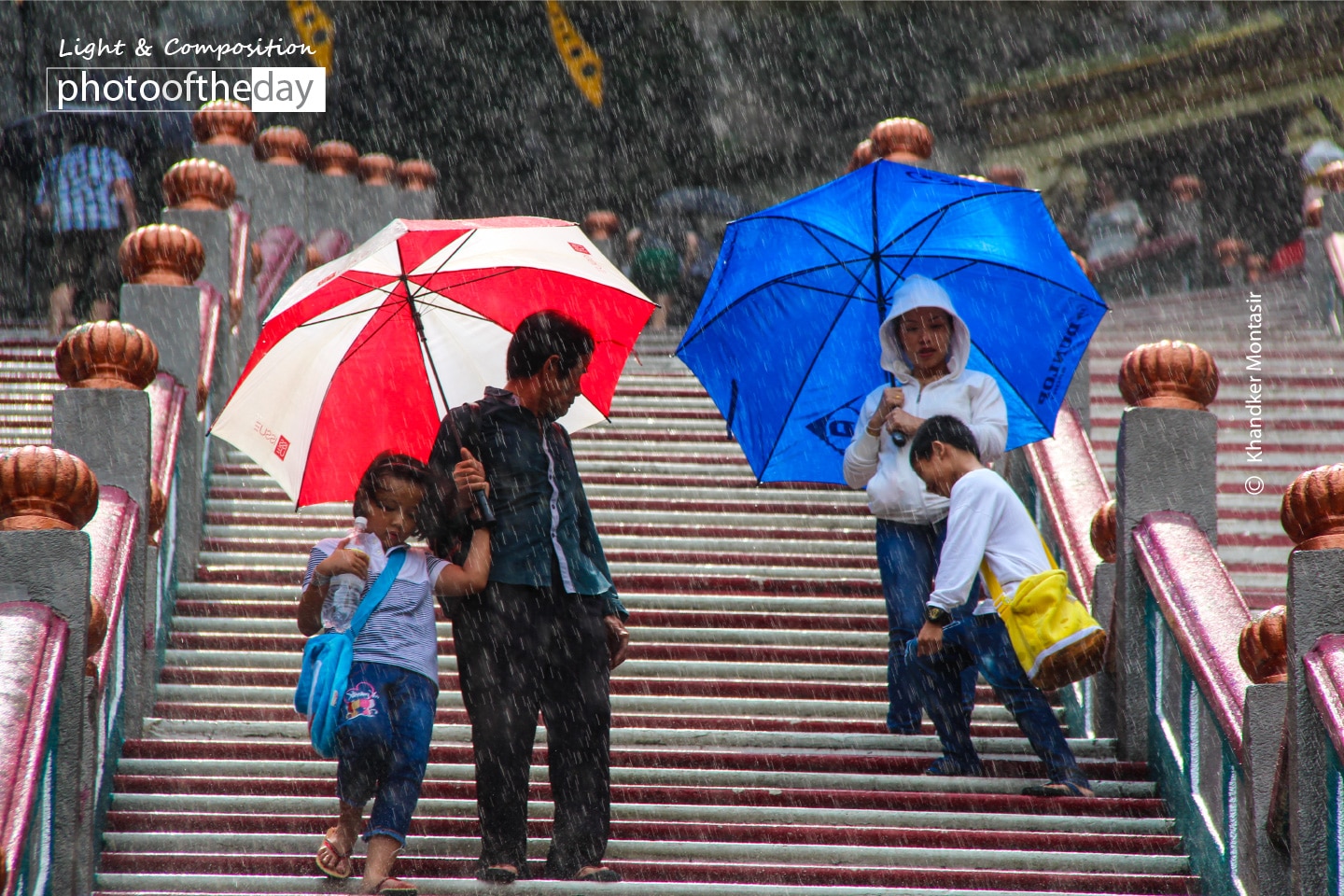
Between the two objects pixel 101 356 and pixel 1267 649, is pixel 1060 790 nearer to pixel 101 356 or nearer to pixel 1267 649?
pixel 1267 649

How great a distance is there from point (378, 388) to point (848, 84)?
52.7ft

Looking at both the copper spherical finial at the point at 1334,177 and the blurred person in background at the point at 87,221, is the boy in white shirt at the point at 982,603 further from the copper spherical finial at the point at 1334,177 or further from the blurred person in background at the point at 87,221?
the copper spherical finial at the point at 1334,177

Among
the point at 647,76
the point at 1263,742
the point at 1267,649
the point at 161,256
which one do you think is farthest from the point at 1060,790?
the point at 647,76

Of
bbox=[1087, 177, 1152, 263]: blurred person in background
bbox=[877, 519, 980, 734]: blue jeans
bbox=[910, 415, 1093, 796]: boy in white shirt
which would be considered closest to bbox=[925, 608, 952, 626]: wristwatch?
bbox=[910, 415, 1093, 796]: boy in white shirt

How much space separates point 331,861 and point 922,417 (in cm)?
264

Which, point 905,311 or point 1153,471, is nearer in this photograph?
point 1153,471

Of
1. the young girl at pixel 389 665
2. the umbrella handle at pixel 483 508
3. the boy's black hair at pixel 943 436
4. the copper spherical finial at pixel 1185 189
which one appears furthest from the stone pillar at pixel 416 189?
the copper spherical finial at pixel 1185 189

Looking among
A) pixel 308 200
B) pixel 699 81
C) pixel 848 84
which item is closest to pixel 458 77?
pixel 699 81

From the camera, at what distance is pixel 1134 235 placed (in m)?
17.1

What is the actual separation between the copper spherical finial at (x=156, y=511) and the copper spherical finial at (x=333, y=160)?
6.39m

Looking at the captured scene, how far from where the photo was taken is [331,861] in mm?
5043

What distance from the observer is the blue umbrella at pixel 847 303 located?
6.53m

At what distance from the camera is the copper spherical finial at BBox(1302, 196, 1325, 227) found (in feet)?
42.5

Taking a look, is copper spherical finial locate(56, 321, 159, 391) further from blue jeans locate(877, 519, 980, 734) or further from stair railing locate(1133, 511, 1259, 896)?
stair railing locate(1133, 511, 1259, 896)
